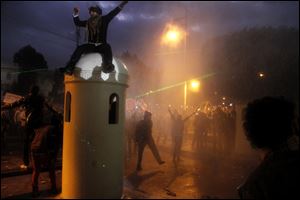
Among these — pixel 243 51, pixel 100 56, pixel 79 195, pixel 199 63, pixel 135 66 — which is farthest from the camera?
pixel 199 63

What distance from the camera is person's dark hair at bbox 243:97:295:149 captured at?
8.12 ft

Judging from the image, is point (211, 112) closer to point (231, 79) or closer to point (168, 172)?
point (168, 172)

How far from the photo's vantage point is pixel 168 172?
1271 centimetres

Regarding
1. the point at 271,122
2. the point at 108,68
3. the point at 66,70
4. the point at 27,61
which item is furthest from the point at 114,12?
the point at 27,61

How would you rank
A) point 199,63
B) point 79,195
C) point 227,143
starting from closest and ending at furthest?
point 79,195, point 227,143, point 199,63

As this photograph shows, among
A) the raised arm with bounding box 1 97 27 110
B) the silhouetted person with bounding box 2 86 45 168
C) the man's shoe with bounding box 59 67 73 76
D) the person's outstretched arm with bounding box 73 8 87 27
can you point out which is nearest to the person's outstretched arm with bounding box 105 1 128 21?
→ the person's outstretched arm with bounding box 73 8 87 27

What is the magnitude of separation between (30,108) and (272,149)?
540 cm

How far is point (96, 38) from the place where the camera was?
19.9 feet

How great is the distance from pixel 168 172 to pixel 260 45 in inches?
1117

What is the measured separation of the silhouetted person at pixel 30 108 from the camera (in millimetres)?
6656

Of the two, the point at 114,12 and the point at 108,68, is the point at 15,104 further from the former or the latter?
the point at 114,12

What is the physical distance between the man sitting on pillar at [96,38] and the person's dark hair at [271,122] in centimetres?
382

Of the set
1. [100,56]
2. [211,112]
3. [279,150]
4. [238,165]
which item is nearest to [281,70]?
[211,112]

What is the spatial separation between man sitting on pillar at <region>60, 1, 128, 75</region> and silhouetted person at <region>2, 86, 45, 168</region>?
117 centimetres
